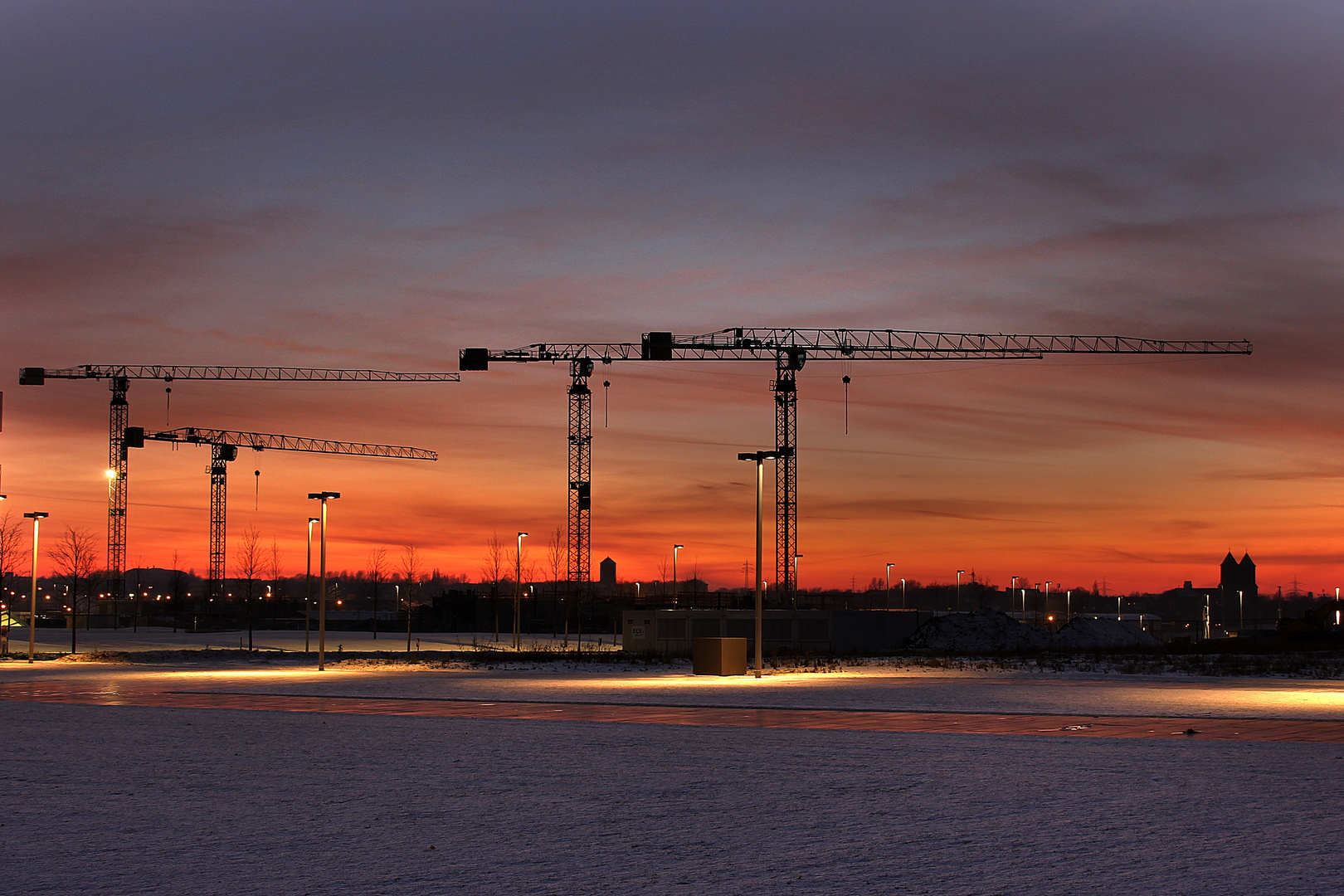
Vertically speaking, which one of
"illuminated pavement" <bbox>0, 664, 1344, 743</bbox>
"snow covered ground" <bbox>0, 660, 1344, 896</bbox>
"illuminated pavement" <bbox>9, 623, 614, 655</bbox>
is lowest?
"illuminated pavement" <bbox>9, 623, 614, 655</bbox>

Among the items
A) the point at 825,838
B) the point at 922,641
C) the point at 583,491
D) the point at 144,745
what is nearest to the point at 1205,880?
the point at 825,838

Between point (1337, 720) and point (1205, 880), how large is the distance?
49.2ft

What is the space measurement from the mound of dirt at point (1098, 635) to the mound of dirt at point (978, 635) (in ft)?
4.10

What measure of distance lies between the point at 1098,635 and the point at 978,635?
9744 mm

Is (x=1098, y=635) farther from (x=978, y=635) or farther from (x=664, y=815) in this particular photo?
(x=664, y=815)

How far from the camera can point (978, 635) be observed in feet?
229

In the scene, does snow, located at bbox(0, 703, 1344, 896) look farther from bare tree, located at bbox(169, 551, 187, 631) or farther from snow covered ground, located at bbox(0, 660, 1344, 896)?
bare tree, located at bbox(169, 551, 187, 631)

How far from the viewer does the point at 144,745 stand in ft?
59.3

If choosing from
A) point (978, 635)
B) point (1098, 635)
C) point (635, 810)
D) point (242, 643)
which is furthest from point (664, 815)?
point (1098, 635)

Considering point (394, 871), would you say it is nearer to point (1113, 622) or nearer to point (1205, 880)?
point (1205, 880)

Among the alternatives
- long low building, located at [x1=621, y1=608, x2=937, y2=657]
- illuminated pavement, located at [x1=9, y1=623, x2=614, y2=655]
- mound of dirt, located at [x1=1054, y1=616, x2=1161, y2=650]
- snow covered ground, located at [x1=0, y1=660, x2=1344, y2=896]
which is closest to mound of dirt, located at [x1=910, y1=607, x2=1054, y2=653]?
mound of dirt, located at [x1=1054, y1=616, x2=1161, y2=650]

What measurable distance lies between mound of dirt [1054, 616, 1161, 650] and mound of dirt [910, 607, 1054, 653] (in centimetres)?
125

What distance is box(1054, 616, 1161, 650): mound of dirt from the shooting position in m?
73.1

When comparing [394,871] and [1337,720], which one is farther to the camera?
[1337,720]
